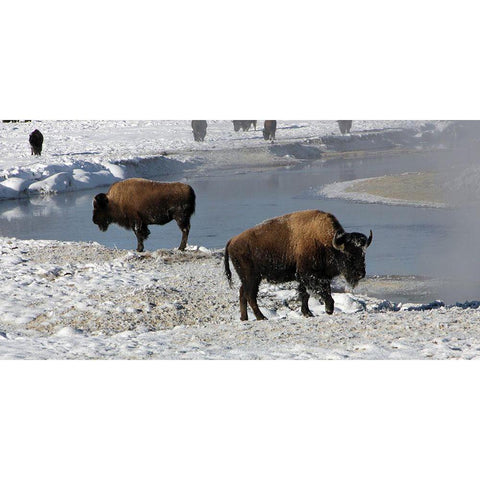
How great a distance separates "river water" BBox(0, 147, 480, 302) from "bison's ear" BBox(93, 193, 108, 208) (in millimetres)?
79

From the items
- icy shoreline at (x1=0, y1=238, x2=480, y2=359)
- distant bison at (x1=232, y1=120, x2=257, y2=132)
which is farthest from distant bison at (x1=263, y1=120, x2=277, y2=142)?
icy shoreline at (x1=0, y1=238, x2=480, y2=359)

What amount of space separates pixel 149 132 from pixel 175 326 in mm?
1924

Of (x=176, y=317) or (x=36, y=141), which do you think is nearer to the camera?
(x=176, y=317)

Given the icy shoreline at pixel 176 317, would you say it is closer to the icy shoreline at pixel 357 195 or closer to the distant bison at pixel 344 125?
the icy shoreline at pixel 357 195

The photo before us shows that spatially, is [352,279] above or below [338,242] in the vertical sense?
below

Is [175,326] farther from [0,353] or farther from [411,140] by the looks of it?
[411,140]

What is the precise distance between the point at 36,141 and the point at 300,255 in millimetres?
2697

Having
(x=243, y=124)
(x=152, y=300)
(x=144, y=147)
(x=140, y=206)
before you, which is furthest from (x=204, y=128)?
(x=140, y=206)

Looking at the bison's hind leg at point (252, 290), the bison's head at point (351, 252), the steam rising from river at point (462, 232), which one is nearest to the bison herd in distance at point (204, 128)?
the steam rising from river at point (462, 232)

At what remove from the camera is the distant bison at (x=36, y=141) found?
7703mm

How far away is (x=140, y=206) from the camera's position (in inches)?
362

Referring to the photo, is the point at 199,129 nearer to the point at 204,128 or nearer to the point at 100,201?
the point at 204,128

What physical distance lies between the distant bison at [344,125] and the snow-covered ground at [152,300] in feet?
0.28
